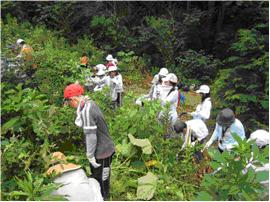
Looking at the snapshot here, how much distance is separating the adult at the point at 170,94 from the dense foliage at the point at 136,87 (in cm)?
28

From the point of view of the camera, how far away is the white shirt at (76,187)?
180 inches

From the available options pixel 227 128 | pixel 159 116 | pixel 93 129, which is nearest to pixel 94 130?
pixel 93 129

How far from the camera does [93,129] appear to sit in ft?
16.9

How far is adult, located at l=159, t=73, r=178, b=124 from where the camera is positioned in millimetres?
7285

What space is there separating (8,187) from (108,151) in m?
1.47

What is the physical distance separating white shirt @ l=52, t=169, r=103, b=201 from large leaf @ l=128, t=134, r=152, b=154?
1.86 m

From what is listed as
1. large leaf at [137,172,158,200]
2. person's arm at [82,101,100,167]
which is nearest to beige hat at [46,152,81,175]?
person's arm at [82,101,100,167]

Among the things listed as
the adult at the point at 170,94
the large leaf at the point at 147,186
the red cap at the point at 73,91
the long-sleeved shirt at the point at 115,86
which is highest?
the red cap at the point at 73,91

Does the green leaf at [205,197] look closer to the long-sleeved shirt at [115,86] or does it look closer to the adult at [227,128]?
the adult at [227,128]

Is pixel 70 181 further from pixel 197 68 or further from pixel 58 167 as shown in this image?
pixel 197 68

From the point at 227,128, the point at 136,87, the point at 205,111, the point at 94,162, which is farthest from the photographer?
the point at 136,87

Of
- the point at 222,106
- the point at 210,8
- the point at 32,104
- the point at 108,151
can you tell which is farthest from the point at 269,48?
the point at 210,8

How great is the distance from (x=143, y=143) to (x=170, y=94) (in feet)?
3.35

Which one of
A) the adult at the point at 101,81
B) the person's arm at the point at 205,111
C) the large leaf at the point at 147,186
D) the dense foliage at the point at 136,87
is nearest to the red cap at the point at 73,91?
the dense foliage at the point at 136,87
